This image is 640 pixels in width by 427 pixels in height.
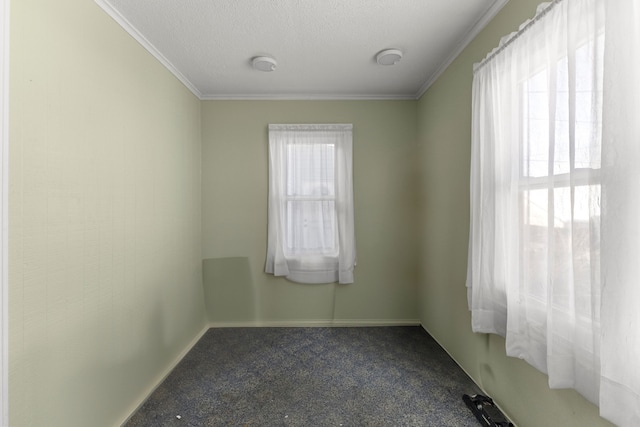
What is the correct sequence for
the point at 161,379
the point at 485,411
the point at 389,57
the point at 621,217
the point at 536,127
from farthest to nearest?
1. the point at 389,57
2. the point at 161,379
3. the point at 485,411
4. the point at 536,127
5. the point at 621,217

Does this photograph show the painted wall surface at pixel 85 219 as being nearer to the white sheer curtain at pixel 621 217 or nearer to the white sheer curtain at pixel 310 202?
the white sheer curtain at pixel 310 202

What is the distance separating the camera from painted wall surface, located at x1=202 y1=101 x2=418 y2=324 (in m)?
3.11

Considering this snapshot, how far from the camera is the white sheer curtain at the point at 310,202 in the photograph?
3.07 metres

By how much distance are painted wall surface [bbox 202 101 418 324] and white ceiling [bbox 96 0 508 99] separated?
0.31 metres

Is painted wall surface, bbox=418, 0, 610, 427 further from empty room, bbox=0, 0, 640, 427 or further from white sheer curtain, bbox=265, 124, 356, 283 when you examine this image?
white sheer curtain, bbox=265, 124, 356, 283

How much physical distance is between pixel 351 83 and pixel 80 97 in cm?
214

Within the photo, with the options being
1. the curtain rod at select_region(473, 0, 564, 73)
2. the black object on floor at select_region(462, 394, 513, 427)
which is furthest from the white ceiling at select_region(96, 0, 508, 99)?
the black object on floor at select_region(462, 394, 513, 427)

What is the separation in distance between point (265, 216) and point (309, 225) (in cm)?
49

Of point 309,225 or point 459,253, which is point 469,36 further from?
point 309,225

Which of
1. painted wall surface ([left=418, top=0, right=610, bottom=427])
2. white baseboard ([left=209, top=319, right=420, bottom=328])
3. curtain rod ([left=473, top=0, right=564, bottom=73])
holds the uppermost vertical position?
curtain rod ([left=473, top=0, right=564, bottom=73])

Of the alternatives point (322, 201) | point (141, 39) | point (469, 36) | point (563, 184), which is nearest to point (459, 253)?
point (563, 184)

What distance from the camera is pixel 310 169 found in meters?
3.09

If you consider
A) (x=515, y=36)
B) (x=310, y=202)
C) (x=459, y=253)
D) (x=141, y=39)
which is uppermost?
(x=141, y=39)

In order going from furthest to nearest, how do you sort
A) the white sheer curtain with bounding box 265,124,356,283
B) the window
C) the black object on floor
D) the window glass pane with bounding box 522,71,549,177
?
the white sheer curtain with bounding box 265,124,356,283 < the black object on floor < the window glass pane with bounding box 522,71,549,177 < the window
